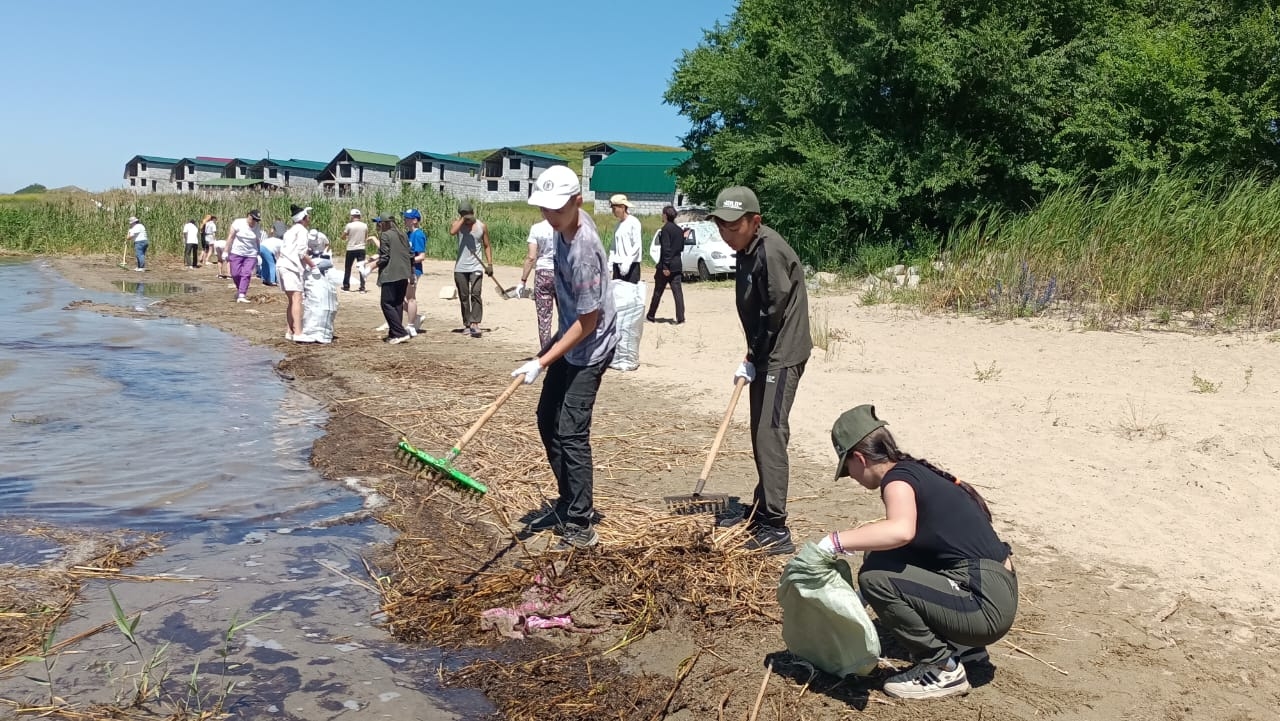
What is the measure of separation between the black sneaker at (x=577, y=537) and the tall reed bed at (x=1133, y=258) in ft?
33.9

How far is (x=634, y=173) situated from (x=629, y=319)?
6085 centimetres

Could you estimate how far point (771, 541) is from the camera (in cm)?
536

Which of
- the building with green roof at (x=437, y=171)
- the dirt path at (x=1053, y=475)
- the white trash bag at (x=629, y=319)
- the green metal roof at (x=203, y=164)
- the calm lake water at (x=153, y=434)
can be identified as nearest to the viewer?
the dirt path at (x=1053, y=475)

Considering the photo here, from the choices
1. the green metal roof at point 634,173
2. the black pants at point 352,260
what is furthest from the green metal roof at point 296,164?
the black pants at point 352,260

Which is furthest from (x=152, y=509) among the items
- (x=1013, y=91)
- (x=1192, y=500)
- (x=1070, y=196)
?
(x=1013, y=91)

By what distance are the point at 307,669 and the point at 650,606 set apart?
155 centimetres

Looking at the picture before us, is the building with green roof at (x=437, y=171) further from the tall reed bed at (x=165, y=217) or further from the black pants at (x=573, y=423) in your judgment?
the black pants at (x=573, y=423)

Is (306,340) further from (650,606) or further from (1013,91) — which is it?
(1013,91)

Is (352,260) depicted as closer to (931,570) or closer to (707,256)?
(707,256)

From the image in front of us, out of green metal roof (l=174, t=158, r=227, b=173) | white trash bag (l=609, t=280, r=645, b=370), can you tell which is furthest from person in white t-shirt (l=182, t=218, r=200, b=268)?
green metal roof (l=174, t=158, r=227, b=173)

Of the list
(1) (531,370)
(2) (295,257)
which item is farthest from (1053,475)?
(2) (295,257)

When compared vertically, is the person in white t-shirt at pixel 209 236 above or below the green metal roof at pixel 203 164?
below

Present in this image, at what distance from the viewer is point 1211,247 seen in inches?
514

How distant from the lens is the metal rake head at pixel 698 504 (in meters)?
5.90
